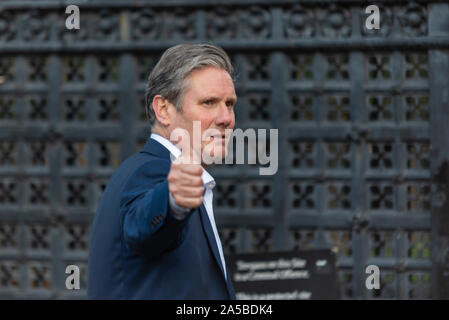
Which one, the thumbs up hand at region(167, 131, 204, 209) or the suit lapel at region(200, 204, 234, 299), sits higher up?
the thumbs up hand at region(167, 131, 204, 209)

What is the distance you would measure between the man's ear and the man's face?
0.26 feet

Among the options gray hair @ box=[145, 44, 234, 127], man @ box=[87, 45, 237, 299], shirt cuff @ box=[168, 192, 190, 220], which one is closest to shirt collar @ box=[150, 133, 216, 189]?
man @ box=[87, 45, 237, 299]

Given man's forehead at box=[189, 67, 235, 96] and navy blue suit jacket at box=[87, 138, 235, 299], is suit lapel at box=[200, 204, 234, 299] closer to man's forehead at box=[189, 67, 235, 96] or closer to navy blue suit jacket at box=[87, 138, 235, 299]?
navy blue suit jacket at box=[87, 138, 235, 299]

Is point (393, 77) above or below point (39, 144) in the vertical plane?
above

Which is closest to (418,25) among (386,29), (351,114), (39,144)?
(386,29)

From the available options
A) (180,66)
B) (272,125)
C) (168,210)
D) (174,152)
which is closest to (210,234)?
(174,152)

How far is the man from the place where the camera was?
1895mm

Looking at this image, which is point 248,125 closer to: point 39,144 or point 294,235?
point 294,235

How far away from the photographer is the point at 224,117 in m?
2.18

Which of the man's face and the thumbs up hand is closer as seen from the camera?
the thumbs up hand

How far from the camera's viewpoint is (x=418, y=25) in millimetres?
5328

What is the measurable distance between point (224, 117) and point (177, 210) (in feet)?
1.49

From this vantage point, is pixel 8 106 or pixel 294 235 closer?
pixel 294 235

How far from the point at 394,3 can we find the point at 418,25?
0.24 metres
